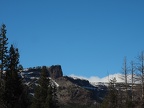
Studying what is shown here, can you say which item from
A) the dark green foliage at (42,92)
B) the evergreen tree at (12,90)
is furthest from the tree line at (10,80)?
the dark green foliage at (42,92)

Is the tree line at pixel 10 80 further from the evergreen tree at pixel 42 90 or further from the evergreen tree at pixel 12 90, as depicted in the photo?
the evergreen tree at pixel 42 90

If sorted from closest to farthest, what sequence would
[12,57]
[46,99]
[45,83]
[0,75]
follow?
[0,75] → [12,57] → [46,99] → [45,83]

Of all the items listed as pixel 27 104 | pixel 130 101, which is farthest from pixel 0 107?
pixel 130 101

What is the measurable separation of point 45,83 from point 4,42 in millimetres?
19698

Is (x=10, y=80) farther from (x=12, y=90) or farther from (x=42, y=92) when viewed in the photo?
(x=42, y=92)

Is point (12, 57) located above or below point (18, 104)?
above

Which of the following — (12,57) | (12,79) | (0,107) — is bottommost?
(0,107)

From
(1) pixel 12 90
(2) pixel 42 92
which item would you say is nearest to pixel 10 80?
(1) pixel 12 90

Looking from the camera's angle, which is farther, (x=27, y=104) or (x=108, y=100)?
(x=108, y=100)

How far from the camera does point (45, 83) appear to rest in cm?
7344

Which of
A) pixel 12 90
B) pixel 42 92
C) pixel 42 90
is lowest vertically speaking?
pixel 12 90

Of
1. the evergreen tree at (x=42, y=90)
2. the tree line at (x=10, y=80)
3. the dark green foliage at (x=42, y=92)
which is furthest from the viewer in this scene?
the evergreen tree at (x=42, y=90)

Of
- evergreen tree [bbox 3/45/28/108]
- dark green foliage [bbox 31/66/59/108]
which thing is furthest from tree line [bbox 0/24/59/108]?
dark green foliage [bbox 31/66/59/108]

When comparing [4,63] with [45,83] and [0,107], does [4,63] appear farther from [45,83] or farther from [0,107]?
[45,83]
